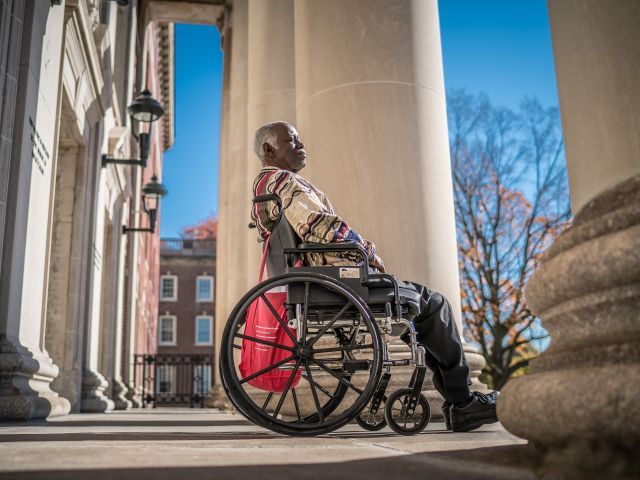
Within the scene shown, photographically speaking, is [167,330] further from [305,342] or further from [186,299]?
[305,342]

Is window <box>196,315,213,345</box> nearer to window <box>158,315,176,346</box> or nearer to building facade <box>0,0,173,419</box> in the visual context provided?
window <box>158,315,176,346</box>

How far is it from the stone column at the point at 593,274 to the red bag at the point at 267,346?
1.48m

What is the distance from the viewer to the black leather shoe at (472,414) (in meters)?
3.66

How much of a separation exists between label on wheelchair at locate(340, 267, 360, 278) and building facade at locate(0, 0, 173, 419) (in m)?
3.37

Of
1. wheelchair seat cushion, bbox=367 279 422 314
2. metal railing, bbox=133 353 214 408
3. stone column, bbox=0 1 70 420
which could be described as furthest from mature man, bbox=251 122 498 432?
metal railing, bbox=133 353 214 408

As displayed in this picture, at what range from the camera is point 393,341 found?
15.6ft

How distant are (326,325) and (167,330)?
2042 inches

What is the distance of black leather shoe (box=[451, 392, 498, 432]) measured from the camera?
12.0ft

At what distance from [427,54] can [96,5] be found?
25.3 ft

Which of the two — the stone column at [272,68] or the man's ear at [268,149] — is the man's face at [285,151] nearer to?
the man's ear at [268,149]

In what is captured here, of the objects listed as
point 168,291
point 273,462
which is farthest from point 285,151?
point 168,291

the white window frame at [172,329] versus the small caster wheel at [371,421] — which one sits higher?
the white window frame at [172,329]

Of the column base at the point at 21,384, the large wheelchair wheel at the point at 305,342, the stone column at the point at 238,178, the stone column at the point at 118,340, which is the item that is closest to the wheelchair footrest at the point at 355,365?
the large wheelchair wheel at the point at 305,342

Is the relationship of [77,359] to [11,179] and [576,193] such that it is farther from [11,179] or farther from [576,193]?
[576,193]
